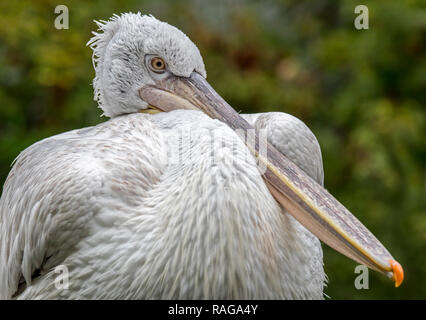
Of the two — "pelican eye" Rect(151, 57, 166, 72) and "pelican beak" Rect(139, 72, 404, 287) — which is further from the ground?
"pelican eye" Rect(151, 57, 166, 72)

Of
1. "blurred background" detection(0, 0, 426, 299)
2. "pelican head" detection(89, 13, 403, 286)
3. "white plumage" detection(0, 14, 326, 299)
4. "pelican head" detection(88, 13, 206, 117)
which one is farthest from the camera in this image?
"blurred background" detection(0, 0, 426, 299)

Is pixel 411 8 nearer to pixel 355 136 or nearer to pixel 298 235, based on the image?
pixel 355 136

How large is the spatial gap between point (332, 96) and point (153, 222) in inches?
180

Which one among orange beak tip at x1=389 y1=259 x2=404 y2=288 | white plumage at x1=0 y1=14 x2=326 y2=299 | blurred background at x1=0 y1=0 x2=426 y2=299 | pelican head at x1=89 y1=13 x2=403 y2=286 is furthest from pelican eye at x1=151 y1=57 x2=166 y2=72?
blurred background at x1=0 y1=0 x2=426 y2=299

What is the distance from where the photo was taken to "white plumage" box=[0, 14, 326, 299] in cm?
180

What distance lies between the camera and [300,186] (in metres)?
2.04

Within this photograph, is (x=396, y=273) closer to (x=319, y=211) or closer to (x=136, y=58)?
(x=319, y=211)

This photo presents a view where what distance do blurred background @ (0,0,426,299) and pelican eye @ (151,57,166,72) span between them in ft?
7.28

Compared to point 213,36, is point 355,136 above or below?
below

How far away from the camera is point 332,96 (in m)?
6.13

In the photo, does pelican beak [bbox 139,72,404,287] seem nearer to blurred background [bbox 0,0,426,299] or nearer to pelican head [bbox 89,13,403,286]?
pelican head [bbox 89,13,403,286]

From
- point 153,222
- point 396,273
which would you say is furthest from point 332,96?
point 153,222
